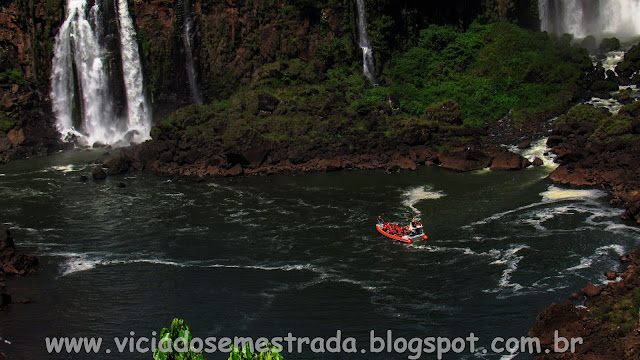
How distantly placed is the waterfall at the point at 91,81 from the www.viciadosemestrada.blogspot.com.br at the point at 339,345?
42.2m

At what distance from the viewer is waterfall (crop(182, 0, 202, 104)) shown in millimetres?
76938

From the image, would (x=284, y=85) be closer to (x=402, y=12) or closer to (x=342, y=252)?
(x=402, y=12)

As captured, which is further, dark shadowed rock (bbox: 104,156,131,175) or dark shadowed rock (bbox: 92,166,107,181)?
dark shadowed rock (bbox: 104,156,131,175)

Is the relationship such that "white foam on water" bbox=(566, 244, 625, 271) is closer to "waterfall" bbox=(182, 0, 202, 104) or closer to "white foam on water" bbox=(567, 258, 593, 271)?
"white foam on water" bbox=(567, 258, 593, 271)

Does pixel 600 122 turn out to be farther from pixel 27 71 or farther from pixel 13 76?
pixel 13 76

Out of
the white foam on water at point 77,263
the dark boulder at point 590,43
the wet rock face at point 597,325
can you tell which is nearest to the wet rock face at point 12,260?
the white foam on water at point 77,263

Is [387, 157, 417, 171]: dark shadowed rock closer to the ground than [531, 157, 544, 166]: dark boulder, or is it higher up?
higher up

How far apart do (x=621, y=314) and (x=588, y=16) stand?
6407 centimetres

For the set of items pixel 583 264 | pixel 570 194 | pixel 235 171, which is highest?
pixel 235 171

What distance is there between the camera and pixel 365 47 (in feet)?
258

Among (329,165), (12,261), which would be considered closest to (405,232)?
(329,165)

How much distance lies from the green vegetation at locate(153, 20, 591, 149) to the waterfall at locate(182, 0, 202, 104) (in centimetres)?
344

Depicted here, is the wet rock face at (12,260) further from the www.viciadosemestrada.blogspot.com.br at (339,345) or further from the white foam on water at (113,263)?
the www.viciadosemestrada.blogspot.com.br at (339,345)

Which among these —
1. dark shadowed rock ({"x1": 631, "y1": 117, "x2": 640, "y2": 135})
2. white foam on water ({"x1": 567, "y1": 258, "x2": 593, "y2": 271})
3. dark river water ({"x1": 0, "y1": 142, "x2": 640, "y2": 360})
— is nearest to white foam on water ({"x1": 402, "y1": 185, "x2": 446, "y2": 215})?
dark river water ({"x1": 0, "y1": 142, "x2": 640, "y2": 360})
